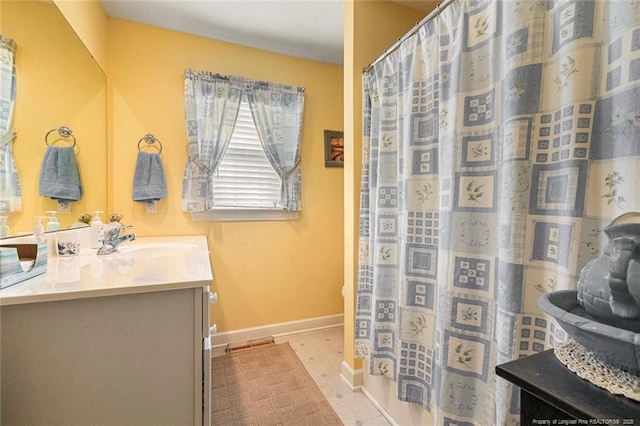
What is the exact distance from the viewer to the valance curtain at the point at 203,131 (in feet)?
7.09

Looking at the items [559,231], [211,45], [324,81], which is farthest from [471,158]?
[211,45]

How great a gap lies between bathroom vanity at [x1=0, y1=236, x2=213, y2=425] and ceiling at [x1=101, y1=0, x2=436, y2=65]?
184 centimetres

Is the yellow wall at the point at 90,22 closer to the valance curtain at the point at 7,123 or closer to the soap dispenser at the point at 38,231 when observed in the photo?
the valance curtain at the point at 7,123

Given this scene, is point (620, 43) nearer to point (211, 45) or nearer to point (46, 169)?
point (46, 169)

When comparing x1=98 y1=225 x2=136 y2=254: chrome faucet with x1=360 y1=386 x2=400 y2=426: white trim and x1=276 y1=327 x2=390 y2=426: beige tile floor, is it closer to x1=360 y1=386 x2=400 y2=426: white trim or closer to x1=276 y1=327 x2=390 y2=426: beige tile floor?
x1=276 y1=327 x2=390 y2=426: beige tile floor

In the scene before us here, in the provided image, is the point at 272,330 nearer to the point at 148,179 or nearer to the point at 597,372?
the point at 148,179

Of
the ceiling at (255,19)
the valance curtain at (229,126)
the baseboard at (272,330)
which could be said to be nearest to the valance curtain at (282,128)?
the valance curtain at (229,126)

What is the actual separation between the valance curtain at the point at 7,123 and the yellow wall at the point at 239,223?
3.47ft

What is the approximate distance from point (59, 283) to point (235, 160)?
1.60 m

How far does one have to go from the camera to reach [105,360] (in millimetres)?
888

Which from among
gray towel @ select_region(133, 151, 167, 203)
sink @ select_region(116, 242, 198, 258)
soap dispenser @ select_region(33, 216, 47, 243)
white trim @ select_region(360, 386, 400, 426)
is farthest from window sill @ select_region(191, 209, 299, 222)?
white trim @ select_region(360, 386, 400, 426)

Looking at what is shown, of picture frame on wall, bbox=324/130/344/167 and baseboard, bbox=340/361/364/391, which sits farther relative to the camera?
picture frame on wall, bbox=324/130/344/167

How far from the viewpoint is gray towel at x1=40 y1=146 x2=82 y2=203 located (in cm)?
126

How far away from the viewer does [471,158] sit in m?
1.01
